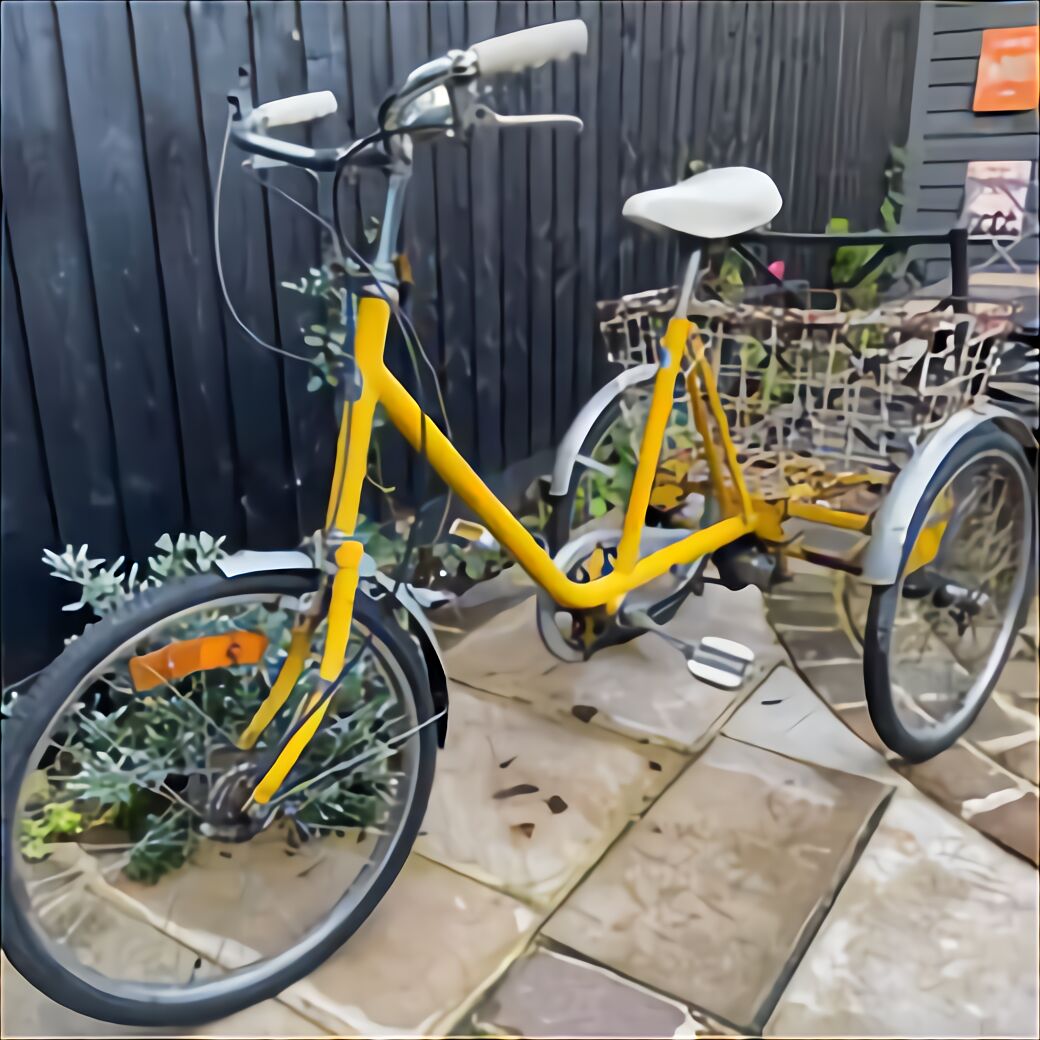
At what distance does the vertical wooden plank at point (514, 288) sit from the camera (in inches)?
77.2

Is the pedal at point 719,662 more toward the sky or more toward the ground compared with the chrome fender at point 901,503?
more toward the ground

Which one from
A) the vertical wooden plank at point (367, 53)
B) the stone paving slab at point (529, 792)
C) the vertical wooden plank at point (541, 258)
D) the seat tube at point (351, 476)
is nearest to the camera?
the seat tube at point (351, 476)

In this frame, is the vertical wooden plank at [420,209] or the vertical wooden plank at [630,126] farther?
the vertical wooden plank at [630,126]

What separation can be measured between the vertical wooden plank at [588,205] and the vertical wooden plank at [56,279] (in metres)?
1.09

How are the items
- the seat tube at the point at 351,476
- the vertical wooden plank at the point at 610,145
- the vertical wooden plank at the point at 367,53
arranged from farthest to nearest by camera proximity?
the vertical wooden plank at the point at 610,145 < the vertical wooden plank at the point at 367,53 < the seat tube at the point at 351,476

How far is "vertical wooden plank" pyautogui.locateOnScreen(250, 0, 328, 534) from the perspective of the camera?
146cm

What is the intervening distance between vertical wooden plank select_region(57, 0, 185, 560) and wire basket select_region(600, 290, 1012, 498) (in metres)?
0.87

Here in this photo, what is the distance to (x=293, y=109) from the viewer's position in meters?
1.07

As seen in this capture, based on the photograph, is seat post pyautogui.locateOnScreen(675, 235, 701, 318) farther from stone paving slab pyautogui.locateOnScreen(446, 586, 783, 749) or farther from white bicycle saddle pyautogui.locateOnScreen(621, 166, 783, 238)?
stone paving slab pyautogui.locateOnScreen(446, 586, 783, 749)

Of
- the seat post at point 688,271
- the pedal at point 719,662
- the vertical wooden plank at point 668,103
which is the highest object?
the vertical wooden plank at point 668,103

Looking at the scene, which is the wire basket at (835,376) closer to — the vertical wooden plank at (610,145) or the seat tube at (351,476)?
the vertical wooden plank at (610,145)

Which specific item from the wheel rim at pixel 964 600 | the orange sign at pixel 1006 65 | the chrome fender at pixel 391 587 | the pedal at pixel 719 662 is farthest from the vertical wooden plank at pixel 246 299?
the orange sign at pixel 1006 65

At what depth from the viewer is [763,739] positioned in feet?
5.63

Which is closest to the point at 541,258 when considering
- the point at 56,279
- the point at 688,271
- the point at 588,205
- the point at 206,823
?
the point at 588,205
